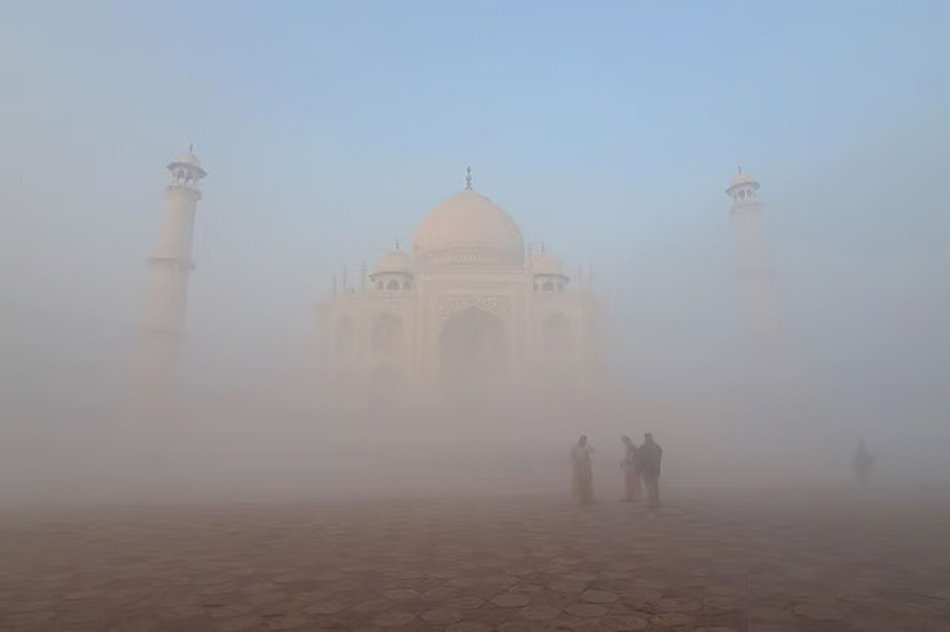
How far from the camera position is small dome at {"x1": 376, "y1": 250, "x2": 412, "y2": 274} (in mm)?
30641

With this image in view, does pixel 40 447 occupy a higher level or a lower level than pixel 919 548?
higher

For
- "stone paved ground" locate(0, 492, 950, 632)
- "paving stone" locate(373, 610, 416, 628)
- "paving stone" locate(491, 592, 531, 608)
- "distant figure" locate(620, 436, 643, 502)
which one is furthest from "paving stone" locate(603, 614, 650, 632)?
"distant figure" locate(620, 436, 643, 502)

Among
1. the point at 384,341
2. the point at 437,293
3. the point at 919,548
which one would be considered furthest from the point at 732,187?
the point at 919,548

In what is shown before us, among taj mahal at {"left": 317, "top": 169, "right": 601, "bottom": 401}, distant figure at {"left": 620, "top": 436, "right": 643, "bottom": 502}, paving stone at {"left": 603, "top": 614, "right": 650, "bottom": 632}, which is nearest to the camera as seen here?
paving stone at {"left": 603, "top": 614, "right": 650, "bottom": 632}

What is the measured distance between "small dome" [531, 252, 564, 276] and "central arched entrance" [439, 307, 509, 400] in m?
3.92

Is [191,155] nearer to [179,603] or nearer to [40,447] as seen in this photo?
[40,447]

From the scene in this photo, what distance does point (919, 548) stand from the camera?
5.21m

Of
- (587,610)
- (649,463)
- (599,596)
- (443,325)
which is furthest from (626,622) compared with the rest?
(443,325)

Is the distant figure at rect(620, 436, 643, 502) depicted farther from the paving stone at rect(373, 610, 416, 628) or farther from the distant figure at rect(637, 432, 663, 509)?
the paving stone at rect(373, 610, 416, 628)

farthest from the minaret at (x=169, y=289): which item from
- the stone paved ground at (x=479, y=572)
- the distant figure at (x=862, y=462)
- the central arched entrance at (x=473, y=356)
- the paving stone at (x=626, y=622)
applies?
the paving stone at (x=626, y=622)

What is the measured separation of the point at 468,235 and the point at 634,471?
76.6 feet

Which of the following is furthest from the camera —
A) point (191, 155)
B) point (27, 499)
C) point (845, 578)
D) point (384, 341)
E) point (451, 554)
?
point (384, 341)

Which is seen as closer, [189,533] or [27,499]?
[189,533]

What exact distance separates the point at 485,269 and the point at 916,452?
730 inches
